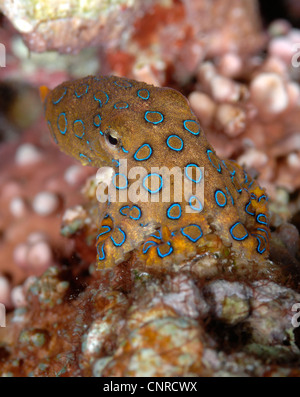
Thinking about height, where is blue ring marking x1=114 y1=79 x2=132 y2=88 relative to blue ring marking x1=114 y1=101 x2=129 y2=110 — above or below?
above

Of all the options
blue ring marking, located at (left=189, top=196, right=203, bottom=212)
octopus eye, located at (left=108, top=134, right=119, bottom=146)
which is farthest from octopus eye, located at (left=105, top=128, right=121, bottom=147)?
blue ring marking, located at (left=189, top=196, right=203, bottom=212)

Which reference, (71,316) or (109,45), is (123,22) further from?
(71,316)

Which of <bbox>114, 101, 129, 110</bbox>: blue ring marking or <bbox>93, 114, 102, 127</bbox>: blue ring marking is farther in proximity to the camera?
<bbox>93, 114, 102, 127</bbox>: blue ring marking

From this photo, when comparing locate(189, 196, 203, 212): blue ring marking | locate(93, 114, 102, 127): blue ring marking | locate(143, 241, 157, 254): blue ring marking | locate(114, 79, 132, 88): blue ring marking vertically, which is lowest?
locate(143, 241, 157, 254): blue ring marking

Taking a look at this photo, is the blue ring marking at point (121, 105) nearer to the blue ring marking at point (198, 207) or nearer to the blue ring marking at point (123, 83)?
the blue ring marking at point (123, 83)

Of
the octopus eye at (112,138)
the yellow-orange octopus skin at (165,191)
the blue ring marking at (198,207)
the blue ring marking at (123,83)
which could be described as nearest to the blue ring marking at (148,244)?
the yellow-orange octopus skin at (165,191)

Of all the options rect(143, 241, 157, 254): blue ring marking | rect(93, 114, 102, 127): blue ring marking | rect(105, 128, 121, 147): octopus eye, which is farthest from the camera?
rect(93, 114, 102, 127): blue ring marking

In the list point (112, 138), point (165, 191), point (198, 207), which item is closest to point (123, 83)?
point (112, 138)

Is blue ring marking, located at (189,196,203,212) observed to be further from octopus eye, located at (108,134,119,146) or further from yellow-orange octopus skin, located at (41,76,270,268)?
octopus eye, located at (108,134,119,146)
